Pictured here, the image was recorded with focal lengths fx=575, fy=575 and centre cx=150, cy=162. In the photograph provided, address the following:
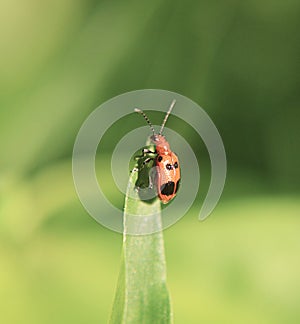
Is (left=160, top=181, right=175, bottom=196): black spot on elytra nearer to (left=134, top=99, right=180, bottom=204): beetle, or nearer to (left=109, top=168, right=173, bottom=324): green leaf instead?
(left=134, top=99, right=180, bottom=204): beetle

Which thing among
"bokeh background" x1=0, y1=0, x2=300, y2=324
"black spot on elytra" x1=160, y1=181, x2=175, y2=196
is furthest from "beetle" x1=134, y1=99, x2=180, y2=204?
"bokeh background" x1=0, y1=0, x2=300, y2=324

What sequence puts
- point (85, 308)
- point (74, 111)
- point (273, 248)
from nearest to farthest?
point (85, 308)
point (273, 248)
point (74, 111)

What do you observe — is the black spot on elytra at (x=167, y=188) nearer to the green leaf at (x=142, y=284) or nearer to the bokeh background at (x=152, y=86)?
the bokeh background at (x=152, y=86)

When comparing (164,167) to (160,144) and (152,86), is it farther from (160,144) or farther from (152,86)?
(152,86)

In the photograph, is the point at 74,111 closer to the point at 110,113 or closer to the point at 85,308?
the point at 110,113

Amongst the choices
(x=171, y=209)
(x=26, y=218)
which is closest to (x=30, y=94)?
(x=26, y=218)

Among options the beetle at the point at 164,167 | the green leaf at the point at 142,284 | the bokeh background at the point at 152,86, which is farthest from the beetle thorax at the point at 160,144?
the green leaf at the point at 142,284

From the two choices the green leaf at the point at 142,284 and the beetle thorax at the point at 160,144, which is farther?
the beetle thorax at the point at 160,144
